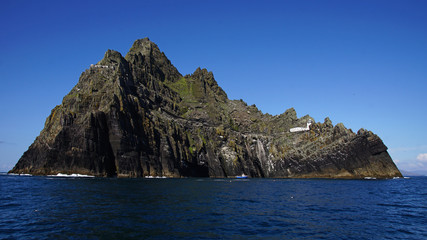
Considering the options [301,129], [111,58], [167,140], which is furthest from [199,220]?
[111,58]

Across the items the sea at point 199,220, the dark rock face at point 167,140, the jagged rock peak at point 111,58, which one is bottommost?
the sea at point 199,220

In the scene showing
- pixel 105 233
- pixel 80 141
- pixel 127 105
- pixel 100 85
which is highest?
pixel 100 85

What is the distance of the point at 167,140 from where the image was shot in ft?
464

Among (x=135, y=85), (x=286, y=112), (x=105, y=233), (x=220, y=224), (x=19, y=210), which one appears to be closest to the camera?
(x=105, y=233)

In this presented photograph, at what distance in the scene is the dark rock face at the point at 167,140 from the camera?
377ft

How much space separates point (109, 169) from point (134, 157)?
1064cm

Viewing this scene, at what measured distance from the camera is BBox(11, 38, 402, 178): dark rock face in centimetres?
11494

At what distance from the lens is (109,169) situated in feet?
382

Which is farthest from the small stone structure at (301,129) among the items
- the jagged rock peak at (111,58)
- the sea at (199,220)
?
the sea at (199,220)

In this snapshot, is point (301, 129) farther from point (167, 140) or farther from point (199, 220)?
point (199, 220)

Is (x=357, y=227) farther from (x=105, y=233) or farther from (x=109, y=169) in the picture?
(x=109, y=169)

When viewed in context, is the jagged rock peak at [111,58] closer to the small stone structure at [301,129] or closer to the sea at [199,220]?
the small stone structure at [301,129]

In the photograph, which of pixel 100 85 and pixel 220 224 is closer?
pixel 220 224

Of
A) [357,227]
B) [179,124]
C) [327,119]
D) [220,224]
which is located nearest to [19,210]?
[220,224]
